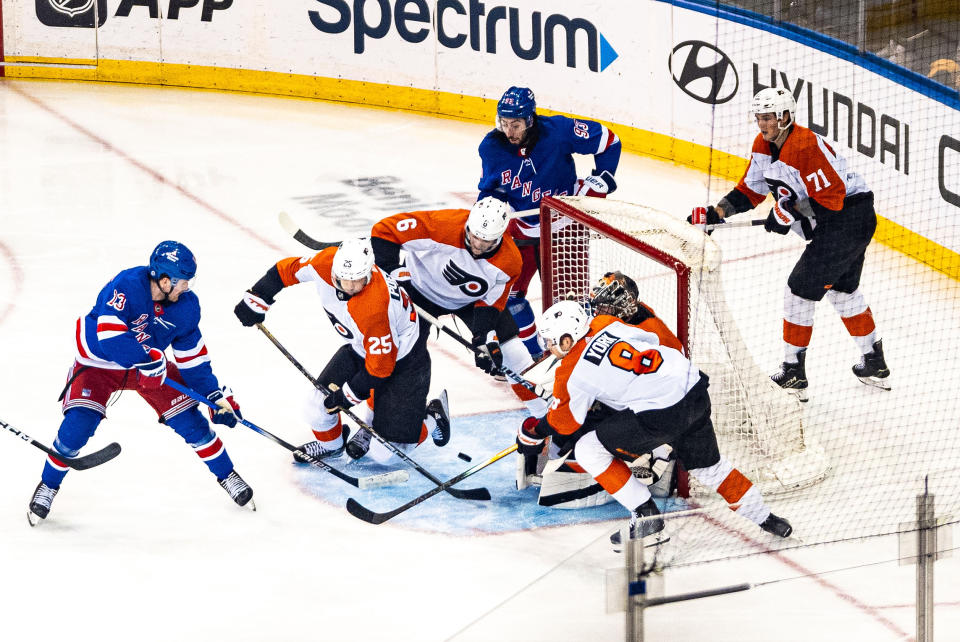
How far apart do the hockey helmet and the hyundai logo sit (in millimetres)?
3916

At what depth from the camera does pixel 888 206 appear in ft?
24.6

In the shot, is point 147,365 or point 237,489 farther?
point 237,489

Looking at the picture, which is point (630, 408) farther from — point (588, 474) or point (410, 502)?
point (410, 502)

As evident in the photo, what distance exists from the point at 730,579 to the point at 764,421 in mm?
887

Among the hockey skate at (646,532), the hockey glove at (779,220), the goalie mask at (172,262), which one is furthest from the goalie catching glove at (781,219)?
the goalie mask at (172,262)

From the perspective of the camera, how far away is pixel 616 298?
197 inches

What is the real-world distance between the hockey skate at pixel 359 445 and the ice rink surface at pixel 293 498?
17cm

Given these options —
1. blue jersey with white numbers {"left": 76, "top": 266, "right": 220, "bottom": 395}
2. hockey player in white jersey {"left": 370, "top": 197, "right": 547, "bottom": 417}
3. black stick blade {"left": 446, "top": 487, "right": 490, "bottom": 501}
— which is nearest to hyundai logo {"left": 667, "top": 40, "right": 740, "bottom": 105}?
hockey player in white jersey {"left": 370, "top": 197, "right": 547, "bottom": 417}

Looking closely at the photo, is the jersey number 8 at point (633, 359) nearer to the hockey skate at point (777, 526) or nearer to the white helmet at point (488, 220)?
the hockey skate at point (777, 526)

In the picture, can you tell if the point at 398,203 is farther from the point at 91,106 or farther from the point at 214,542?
the point at 214,542

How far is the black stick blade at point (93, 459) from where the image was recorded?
4.89m

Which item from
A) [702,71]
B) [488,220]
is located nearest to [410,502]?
[488,220]

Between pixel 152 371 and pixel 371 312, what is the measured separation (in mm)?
780

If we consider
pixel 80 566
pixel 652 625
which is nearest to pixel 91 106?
pixel 80 566
